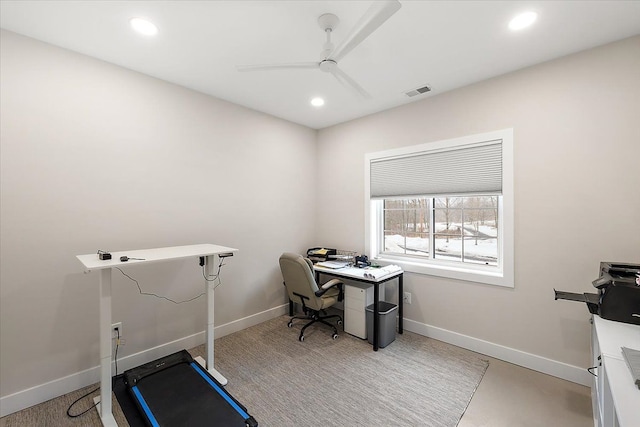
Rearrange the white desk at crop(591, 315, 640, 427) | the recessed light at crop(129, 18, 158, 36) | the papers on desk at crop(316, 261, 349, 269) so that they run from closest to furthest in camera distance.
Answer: the white desk at crop(591, 315, 640, 427)
the recessed light at crop(129, 18, 158, 36)
the papers on desk at crop(316, 261, 349, 269)

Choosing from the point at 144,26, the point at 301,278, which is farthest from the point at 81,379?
the point at 144,26

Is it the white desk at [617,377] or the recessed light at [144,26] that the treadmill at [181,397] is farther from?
the recessed light at [144,26]

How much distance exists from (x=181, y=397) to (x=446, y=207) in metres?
3.11

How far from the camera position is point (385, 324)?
289cm

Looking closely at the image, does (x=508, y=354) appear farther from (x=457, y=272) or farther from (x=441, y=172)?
(x=441, y=172)

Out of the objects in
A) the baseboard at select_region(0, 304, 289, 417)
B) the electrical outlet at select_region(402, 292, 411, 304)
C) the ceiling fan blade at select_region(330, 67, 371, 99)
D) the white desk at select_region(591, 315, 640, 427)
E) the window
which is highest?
the ceiling fan blade at select_region(330, 67, 371, 99)

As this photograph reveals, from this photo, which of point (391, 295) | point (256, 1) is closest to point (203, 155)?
point (256, 1)

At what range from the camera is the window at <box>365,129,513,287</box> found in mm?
2658

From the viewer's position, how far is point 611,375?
109cm

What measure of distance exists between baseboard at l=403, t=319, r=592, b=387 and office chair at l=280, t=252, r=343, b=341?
97cm

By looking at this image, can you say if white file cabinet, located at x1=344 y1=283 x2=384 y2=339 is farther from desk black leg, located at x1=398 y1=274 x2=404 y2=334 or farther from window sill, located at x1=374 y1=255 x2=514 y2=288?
window sill, located at x1=374 y1=255 x2=514 y2=288

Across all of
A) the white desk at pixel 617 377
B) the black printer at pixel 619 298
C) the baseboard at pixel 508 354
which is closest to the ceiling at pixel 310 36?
the black printer at pixel 619 298

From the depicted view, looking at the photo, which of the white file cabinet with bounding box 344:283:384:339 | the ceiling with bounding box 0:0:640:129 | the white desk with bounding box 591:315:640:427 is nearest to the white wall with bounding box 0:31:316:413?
the ceiling with bounding box 0:0:640:129

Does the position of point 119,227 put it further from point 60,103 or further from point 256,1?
point 256,1
